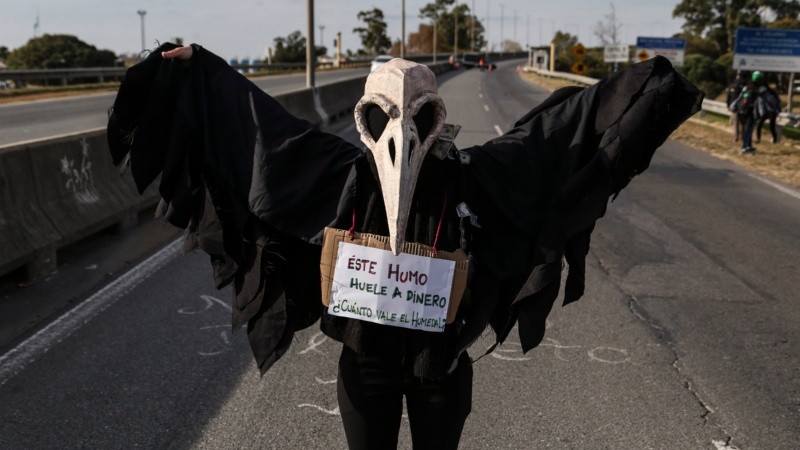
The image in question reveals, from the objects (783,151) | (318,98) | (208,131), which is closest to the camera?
(208,131)

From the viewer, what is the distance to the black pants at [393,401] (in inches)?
106

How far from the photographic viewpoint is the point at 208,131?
9.21 ft

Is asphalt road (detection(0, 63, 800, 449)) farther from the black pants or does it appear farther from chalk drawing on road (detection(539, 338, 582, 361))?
the black pants

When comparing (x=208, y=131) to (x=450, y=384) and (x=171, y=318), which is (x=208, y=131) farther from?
(x=171, y=318)

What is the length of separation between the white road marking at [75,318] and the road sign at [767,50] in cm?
2090

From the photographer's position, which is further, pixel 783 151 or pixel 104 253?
pixel 783 151

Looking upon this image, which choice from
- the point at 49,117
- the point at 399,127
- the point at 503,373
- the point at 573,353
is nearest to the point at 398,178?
the point at 399,127

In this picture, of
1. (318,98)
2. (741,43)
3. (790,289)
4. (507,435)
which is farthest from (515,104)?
(507,435)

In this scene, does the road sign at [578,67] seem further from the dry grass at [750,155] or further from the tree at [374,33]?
the tree at [374,33]

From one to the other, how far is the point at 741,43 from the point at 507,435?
23363 millimetres

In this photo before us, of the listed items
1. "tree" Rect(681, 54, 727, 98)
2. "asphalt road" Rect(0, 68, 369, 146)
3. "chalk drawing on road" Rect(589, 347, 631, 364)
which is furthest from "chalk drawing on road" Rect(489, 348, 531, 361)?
"tree" Rect(681, 54, 727, 98)

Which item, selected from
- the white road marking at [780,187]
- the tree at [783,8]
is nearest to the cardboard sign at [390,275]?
the white road marking at [780,187]

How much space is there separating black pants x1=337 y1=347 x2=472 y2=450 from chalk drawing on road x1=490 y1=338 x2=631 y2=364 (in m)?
2.87

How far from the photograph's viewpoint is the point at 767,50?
24.5m
